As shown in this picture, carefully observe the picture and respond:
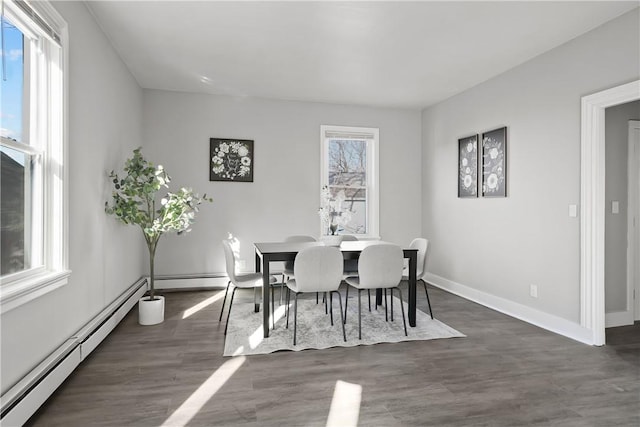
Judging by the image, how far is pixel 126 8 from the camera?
303cm

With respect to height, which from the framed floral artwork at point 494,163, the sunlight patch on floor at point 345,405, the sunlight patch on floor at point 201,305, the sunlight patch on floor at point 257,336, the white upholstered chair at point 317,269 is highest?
the framed floral artwork at point 494,163

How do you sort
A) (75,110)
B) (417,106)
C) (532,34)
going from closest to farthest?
(75,110) → (532,34) → (417,106)

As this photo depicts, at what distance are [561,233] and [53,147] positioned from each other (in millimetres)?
4408

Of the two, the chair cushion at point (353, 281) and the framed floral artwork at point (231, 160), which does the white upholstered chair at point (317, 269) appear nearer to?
the chair cushion at point (353, 281)

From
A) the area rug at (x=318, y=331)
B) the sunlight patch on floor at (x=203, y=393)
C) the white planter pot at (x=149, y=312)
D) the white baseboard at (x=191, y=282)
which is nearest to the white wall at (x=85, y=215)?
the white planter pot at (x=149, y=312)

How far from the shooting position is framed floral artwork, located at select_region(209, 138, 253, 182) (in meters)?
5.42

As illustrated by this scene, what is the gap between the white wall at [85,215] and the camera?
2.11m

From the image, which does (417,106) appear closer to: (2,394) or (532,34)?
(532,34)

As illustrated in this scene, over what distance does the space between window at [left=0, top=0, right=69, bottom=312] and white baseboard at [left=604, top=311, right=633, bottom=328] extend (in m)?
4.88

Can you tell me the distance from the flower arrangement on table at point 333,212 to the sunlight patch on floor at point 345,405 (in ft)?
6.45

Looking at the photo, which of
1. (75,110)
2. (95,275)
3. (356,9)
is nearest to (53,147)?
(75,110)

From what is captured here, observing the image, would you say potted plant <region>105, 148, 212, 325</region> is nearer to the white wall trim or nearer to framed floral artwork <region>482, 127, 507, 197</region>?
framed floral artwork <region>482, 127, 507, 197</region>

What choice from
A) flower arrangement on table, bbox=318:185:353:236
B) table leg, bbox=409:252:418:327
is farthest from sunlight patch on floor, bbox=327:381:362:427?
flower arrangement on table, bbox=318:185:353:236

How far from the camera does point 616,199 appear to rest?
3760mm
